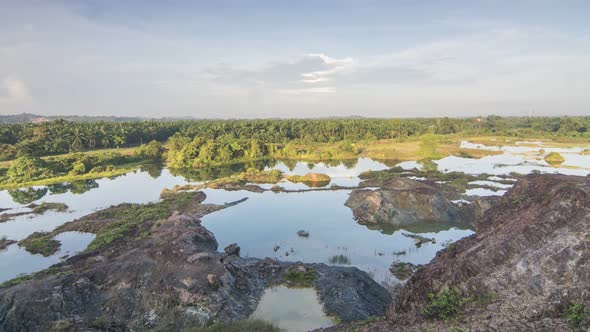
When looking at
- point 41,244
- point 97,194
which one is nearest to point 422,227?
point 41,244

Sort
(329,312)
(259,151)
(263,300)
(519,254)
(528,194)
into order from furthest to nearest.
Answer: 1. (259,151)
2. (263,300)
3. (329,312)
4. (528,194)
5. (519,254)

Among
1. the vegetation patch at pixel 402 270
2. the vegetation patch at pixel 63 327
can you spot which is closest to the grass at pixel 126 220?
the vegetation patch at pixel 63 327

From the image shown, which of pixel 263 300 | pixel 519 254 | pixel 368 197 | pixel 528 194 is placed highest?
pixel 528 194

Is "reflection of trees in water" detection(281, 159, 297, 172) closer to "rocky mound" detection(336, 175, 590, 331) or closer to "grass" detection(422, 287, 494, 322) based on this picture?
"rocky mound" detection(336, 175, 590, 331)

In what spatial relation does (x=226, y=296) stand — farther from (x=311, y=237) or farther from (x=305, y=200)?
(x=305, y=200)

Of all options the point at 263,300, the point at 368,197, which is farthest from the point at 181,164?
the point at 263,300

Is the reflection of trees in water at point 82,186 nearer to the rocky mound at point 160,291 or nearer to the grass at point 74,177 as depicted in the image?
the grass at point 74,177

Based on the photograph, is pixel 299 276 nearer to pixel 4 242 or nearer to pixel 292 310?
pixel 292 310
